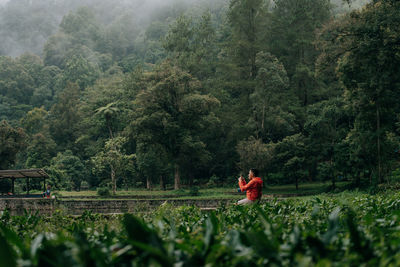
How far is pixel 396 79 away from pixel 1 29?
378 feet

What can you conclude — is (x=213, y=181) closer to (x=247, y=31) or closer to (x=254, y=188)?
Result: (x=247, y=31)

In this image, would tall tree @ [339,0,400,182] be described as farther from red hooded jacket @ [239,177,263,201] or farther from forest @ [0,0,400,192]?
red hooded jacket @ [239,177,263,201]

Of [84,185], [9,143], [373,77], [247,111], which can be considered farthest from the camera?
[84,185]

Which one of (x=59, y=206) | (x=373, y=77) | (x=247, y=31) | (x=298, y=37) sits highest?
(x=247, y=31)

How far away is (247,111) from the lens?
33188 millimetres

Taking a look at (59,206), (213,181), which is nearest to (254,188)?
(59,206)

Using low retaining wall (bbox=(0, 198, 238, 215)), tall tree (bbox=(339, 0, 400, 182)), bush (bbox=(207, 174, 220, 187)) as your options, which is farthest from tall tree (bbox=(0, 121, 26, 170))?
tall tree (bbox=(339, 0, 400, 182))

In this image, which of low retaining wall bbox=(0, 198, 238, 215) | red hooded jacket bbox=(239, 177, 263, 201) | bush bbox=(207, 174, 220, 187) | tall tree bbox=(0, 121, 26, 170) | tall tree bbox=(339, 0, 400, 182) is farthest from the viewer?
bush bbox=(207, 174, 220, 187)

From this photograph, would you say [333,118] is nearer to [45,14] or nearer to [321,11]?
[321,11]

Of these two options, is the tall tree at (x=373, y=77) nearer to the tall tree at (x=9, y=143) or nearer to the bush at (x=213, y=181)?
the bush at (x=213, y=181)

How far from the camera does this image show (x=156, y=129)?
3083 cm

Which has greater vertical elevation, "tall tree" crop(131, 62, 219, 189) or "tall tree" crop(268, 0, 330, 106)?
"tall tree" crop(268, 0, 330, 106)

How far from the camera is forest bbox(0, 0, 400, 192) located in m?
19.0

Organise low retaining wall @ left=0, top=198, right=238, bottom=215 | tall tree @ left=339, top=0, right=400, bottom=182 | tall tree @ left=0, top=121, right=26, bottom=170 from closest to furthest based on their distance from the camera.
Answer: low retaining wall @ left=0, top=198, right=238, bottom=215, tall tree @ left=339, top=0, right=400, bottom=182, tall tree @ left=0, top=121, right=26, bottom=170
